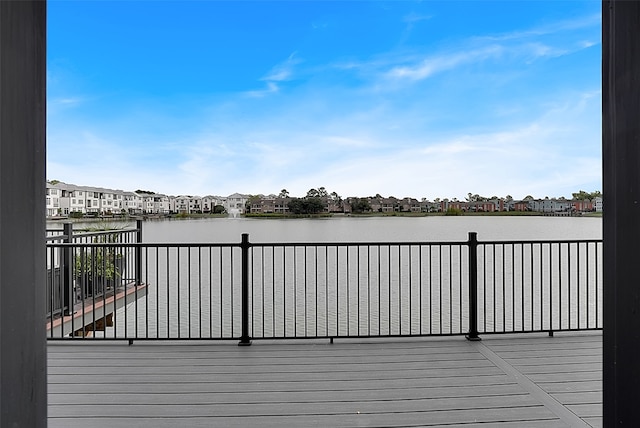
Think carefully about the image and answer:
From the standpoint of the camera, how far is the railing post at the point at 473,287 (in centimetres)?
364

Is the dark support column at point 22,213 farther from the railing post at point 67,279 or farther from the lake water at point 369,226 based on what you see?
the lake water at point 369,226

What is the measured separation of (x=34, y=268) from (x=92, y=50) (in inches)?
471

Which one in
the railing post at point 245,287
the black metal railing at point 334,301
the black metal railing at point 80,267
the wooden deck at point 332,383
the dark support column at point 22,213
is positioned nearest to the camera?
the dark support column at point 22,213

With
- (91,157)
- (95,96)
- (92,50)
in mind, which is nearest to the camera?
(92,50)

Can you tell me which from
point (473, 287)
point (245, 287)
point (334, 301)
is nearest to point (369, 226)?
point (334, 301)

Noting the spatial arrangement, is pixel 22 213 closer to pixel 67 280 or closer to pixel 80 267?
pixel 67 280

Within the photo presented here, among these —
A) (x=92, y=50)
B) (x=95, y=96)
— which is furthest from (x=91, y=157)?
(x=92, y=50)

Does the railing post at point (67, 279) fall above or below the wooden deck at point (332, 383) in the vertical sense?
above

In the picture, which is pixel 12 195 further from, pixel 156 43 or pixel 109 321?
pixel 156 43

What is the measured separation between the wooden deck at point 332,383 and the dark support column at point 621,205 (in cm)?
137

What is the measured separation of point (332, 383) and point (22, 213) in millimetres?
2266

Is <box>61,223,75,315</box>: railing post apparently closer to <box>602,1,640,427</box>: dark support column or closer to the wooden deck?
the wooden deck

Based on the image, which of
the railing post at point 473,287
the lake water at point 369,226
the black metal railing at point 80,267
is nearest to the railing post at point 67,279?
the black metal railing at point 80,267

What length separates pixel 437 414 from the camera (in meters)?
2.30
